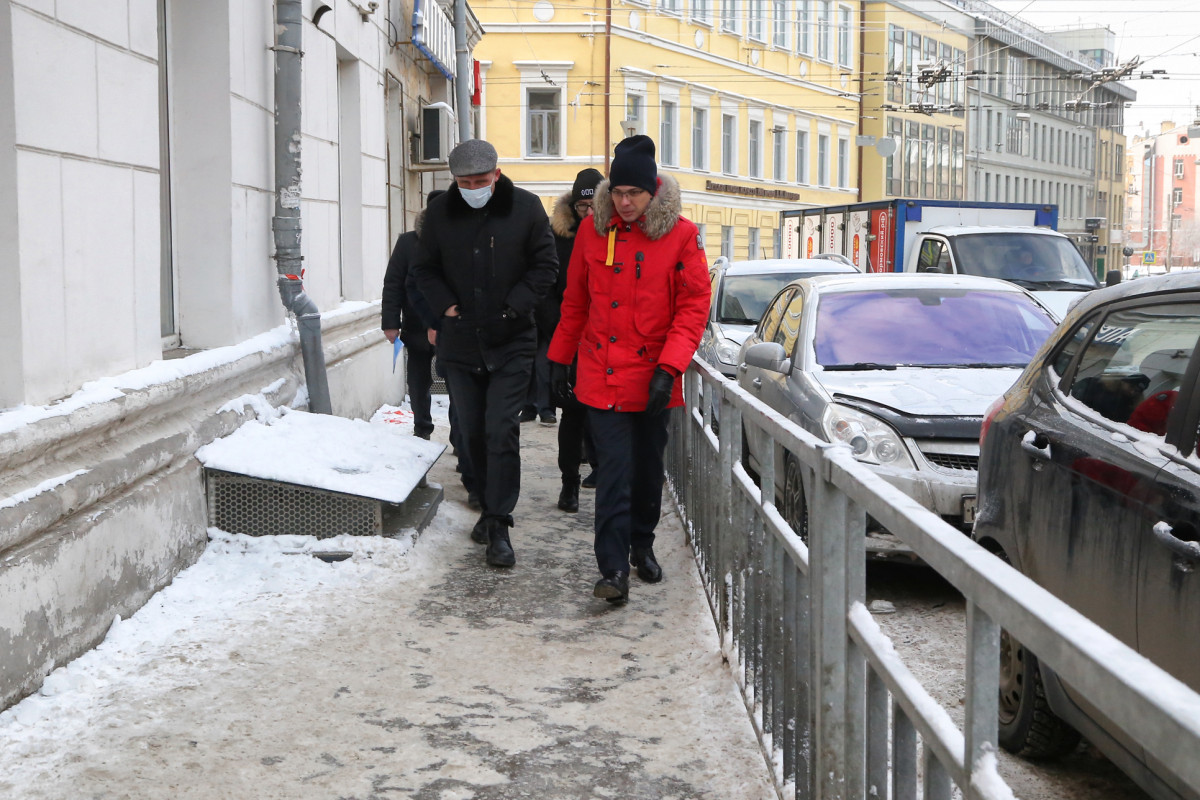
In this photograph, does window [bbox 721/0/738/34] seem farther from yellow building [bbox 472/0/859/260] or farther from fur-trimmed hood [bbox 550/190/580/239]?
fur-trimmed hood [bbox 550/190/580/239]

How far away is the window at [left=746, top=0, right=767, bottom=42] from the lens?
42.2m

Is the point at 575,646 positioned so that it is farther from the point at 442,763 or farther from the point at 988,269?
the point at 988,269

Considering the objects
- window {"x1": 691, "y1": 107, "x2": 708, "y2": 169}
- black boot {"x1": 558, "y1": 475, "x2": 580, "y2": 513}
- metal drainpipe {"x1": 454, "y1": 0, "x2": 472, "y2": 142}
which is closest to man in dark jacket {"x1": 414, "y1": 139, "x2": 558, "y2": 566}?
black boot {"x1": 558, "y1": 475, "x2": 580, "y2": 513}

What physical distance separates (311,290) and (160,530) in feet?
12.4

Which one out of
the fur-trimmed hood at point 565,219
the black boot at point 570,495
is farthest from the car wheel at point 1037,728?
the fur-trimmed hood at point 565,219

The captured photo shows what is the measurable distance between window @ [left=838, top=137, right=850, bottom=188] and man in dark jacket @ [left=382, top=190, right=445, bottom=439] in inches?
1627

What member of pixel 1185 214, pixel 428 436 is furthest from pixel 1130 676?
pixel 1185 214

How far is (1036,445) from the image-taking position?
3.87 metres

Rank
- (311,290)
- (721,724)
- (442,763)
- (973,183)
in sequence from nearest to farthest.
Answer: (442,763) → (721,724) → (311,290) → (973,183)

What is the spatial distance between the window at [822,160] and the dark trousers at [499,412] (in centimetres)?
4218

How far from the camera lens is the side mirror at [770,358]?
7.04 m

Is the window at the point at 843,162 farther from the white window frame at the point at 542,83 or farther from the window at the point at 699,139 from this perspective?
the white window frame at the point at 542,83

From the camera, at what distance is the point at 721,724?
13.5 feet

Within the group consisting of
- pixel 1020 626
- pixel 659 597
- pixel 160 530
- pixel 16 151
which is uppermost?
pixel 16 151
